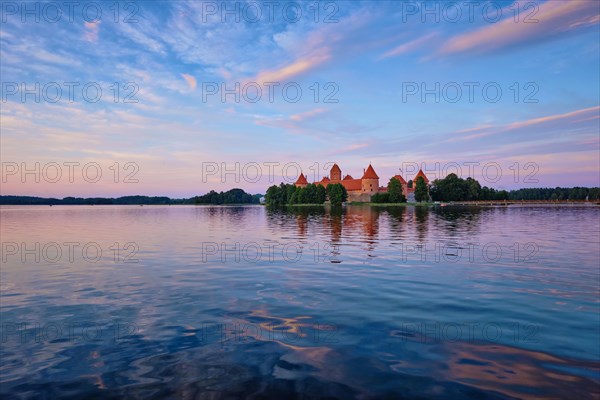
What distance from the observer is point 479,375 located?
745 centimetres

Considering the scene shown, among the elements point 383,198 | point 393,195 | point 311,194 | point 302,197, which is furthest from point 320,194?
point 393,195

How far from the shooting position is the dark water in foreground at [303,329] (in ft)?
23.4

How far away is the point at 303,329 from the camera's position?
10180 millimetres

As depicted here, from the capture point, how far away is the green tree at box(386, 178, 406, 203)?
563 ft

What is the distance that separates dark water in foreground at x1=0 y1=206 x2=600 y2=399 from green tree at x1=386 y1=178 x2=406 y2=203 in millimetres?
153635

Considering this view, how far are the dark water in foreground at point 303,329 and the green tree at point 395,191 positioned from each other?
153635 mm

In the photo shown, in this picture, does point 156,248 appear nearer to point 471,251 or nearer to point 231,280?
point 231,280

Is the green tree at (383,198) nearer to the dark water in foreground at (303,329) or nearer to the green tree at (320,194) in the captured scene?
the green tree at (320,194)

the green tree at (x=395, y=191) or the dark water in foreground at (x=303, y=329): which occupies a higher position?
the green tree at (x=395, y=191)

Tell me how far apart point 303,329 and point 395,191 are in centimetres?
16826

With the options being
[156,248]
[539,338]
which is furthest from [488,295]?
[156,248]

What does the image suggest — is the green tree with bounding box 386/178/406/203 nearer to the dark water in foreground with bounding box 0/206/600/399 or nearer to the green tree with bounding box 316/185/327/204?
the green tree with bounding box 316/185/327/204

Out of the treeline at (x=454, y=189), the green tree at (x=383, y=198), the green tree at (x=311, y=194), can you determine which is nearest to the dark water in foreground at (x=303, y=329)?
the green tree at (x=383, y=198)

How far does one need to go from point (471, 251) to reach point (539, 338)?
1612 cm
